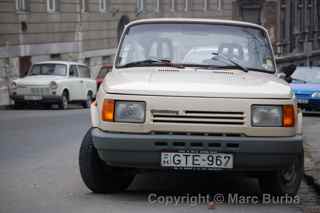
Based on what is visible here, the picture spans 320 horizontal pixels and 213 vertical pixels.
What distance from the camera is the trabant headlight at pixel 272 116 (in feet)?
24.1

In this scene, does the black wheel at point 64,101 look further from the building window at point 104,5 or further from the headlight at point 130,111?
the headlight at point 130,111

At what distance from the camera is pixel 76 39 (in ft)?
134

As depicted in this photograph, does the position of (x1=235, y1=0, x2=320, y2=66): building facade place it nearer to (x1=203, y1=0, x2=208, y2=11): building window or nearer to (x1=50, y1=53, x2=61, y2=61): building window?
(x1=203, y1=0, x2=208, y2=11): building window

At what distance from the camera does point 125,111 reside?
7.38 metres

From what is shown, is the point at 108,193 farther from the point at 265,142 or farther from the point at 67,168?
the point at 67,168

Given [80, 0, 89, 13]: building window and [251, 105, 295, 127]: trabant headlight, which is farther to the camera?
[80, 0, 89, 13]: building window

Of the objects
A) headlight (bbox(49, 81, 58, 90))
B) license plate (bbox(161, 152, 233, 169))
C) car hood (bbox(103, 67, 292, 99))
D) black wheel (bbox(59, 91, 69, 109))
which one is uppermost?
car hood (bbox(103, 67, 292, 99))

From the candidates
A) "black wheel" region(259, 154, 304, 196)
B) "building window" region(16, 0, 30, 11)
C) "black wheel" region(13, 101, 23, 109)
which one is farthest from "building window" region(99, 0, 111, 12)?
"black wheel" region(259, 154, 304, 196)

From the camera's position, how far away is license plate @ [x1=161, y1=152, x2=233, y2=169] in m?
7.29

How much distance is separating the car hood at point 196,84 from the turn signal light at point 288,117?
0.33 ft

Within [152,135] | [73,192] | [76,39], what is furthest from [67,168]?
[76,39]

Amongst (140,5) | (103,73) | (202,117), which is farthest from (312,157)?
(140,5)

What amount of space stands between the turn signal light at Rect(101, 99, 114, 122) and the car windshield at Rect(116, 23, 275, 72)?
1205 millimetres

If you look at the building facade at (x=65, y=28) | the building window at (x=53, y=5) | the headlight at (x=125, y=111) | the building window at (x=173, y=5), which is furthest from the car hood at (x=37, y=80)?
the building window at (x=173, y=5)
